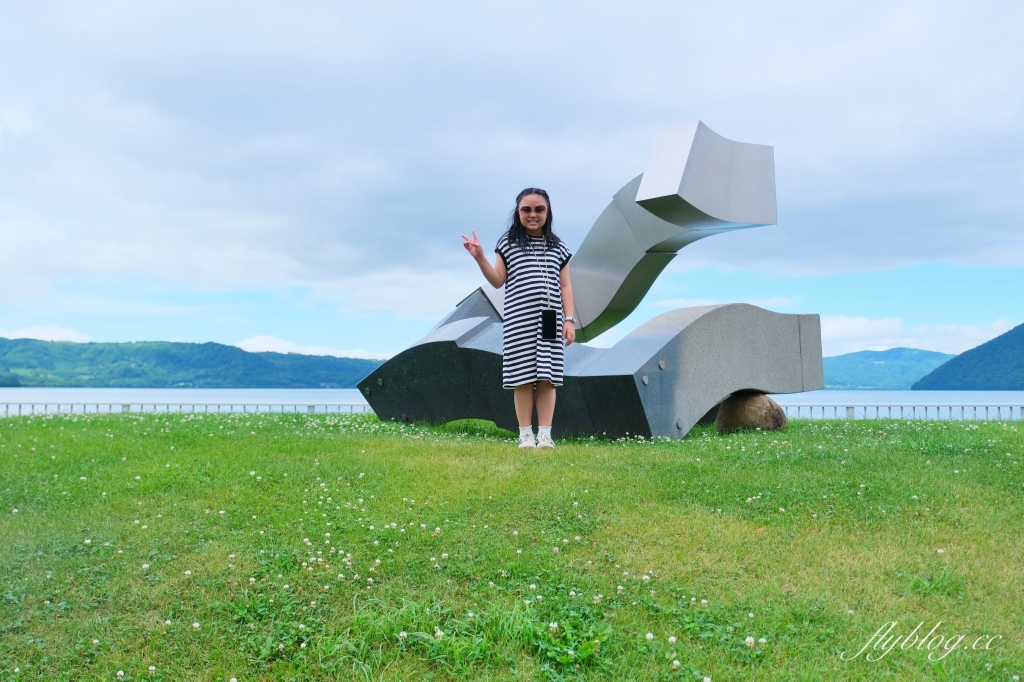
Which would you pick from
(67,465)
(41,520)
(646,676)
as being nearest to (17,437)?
(67,465)

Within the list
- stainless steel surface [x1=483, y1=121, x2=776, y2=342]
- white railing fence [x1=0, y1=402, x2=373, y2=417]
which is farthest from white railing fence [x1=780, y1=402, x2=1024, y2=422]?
white railing fence [x1=0, y1=402, x2=373, y2=417]

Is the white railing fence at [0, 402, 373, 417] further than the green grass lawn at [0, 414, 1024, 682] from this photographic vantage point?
Yes

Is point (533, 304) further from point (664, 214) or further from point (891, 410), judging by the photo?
point (891, 410)

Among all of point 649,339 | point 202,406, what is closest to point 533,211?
point 649,339

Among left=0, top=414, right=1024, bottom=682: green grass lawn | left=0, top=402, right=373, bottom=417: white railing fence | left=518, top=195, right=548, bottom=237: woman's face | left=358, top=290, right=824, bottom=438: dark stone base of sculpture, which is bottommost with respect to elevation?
left=0, top=414, right=1024, bottom=682: green grass lawn

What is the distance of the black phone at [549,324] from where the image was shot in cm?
852

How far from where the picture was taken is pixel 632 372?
9.52 metres

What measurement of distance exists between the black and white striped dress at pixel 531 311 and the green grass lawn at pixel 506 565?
0.94m

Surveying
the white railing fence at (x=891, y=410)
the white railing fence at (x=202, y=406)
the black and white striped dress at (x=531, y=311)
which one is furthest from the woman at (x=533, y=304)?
the white railing fence at (x=891, y=410)

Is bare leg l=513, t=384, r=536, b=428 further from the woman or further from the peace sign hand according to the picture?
the peace sign hand

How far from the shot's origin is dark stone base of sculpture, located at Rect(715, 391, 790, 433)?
12.1m

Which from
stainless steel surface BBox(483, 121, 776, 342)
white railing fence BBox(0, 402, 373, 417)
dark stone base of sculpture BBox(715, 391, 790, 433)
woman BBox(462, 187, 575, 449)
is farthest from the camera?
white railing fence BBox(0, 402, 373, 417)

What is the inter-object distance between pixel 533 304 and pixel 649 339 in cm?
233

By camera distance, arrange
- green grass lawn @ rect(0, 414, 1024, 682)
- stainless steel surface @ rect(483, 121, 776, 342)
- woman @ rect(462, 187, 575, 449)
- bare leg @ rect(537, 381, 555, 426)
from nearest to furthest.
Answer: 1. green grass lawn @ rect(0, 414, 1024, 682)
2. woman @ rect(462, 187, 575, 449)
3. bare leg @ rect(537, 381, 555, 426)
4. stainless steel surface @ rect(483, 121, 776, 342)
